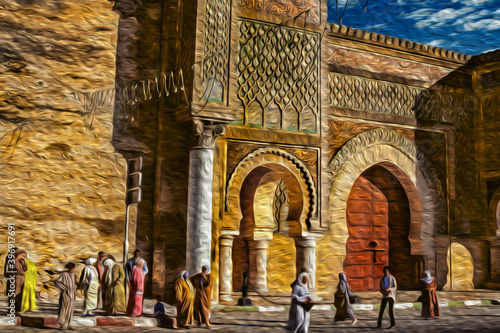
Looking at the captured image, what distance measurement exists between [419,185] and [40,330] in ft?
24.9

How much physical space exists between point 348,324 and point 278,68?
4.29 meters

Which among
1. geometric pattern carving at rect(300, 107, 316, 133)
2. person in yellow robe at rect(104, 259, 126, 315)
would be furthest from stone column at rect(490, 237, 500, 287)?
person in yellow robe at rect(104, 259, 126, 315)

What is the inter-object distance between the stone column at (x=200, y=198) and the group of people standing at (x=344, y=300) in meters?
1.72

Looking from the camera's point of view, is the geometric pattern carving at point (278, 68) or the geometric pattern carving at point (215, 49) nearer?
the geometric pattern carving at point (215, 49)

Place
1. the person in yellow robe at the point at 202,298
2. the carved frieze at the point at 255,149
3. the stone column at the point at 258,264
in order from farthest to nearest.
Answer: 1. the stone column at the point at 258,264
2. the carved frieze at the point at 255,149
3. the person in yellow robe at the point at 202,298

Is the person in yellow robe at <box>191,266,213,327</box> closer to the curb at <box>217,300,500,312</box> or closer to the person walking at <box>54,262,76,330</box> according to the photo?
the curb at <box>217,300,500,312</box>

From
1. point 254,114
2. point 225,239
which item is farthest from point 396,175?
point 225,239

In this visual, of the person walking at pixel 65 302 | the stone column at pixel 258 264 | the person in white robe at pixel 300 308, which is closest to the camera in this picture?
the person in white robe at pixel 300 308

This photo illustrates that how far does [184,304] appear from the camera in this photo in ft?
21.4

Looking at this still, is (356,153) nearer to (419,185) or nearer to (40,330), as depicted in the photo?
(419,185)

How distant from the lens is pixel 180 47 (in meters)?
8.62

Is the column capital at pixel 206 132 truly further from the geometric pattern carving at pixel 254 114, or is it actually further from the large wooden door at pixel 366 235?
the large wooden door at pixel 366 235

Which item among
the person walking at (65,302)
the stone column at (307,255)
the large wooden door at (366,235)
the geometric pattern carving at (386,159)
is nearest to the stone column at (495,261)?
the geometric pattern carving at (386,159)

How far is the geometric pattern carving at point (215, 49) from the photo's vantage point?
26.9 feet
